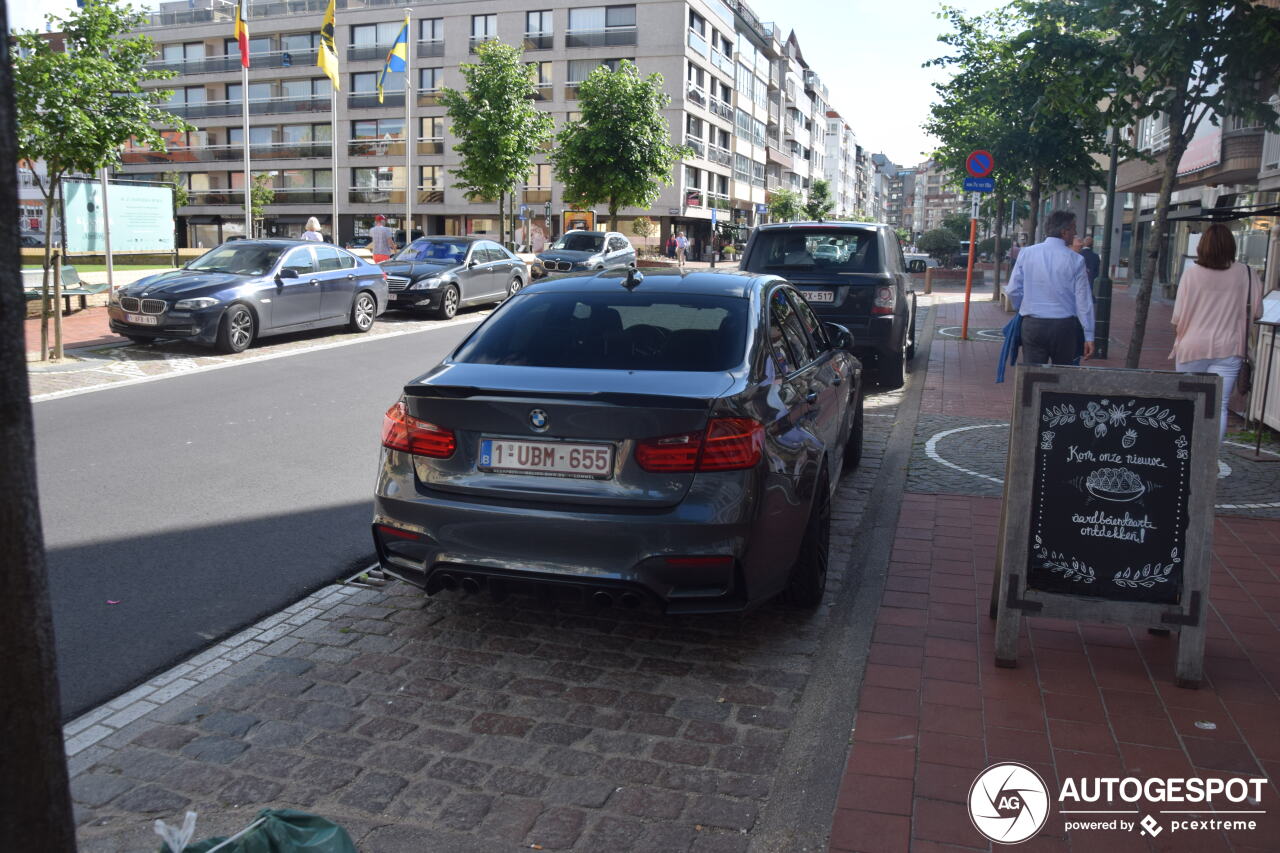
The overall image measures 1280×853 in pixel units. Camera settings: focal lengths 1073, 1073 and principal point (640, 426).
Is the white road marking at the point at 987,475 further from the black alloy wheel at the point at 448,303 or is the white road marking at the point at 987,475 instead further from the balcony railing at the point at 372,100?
the balcony railing at the point at 372,100

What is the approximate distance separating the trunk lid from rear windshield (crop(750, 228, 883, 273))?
7.26m

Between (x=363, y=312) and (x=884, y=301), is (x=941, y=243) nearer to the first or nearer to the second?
(x=363, y=312)

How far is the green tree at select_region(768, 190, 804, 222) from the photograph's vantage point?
83.4 m

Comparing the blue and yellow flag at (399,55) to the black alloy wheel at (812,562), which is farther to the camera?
the blue and yellow flag at (399,55)

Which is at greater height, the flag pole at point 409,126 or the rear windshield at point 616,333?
the flag pole at point 409,126

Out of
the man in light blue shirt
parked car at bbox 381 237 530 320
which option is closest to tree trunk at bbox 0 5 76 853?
the man in light blue shirt

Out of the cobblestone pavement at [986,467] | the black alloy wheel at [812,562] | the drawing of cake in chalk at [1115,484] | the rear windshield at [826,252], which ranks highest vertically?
the rear windshield at [826,252]

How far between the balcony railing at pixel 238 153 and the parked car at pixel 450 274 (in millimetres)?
49053

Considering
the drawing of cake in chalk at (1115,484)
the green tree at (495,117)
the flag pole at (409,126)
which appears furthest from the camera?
the green tree at (495,117)

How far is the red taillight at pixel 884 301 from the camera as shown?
11195mm

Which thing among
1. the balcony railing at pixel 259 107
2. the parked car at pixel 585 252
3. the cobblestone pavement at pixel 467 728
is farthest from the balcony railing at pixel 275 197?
the cobblestone pavement at pixel 467 728

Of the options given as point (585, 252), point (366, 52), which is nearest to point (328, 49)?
point (585, 252)

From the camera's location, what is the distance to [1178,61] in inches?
344

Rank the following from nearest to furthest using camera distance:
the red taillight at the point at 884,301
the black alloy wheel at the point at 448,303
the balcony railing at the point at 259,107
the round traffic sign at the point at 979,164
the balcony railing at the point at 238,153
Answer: the red taillight at the point at 884,301 < the round traffic sign at the point at 979,164 < the black alloy wheel at the point at 448,303 < the balcony railing at the point at 259,107 < the balcony railing at the point at 238,153
